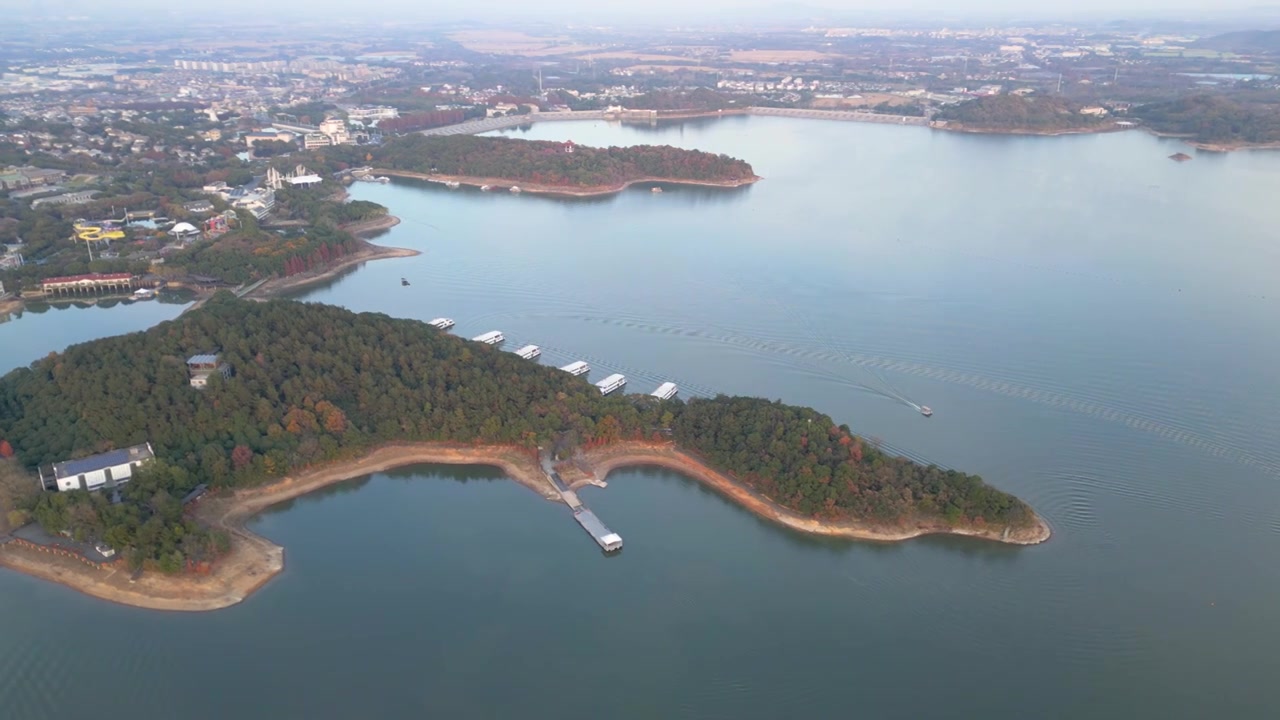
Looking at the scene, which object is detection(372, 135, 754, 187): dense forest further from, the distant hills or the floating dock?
the distant hills

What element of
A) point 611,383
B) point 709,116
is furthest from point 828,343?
point 709,116

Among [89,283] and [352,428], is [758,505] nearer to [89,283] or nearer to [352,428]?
[352,428]

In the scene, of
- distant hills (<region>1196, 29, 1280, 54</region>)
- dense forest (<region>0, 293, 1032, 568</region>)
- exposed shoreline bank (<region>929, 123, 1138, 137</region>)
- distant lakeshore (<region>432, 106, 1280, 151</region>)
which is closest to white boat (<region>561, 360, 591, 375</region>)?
dense forest (<region>0, 293, 1032, 568</region>)

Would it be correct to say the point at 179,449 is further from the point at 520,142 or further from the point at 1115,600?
the point at 520,142

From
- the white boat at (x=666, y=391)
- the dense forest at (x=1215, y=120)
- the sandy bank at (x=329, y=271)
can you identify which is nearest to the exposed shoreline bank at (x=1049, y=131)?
the dense forest at (x=1215, y=120)

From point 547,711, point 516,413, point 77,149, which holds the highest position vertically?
point 77,149

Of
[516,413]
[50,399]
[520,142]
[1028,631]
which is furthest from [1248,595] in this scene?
[520,142]

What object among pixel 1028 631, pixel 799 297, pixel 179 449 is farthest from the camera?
pixel 799 297
